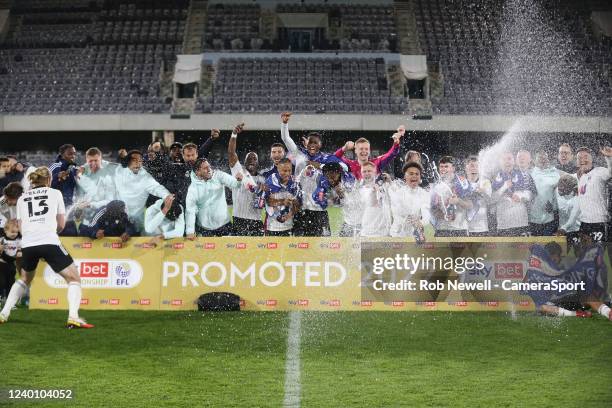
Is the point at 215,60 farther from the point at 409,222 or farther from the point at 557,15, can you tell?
the point at 409,222

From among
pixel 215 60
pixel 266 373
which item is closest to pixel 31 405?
pixel 266 373

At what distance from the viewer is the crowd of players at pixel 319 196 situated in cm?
959

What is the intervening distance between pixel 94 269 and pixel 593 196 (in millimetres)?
6076

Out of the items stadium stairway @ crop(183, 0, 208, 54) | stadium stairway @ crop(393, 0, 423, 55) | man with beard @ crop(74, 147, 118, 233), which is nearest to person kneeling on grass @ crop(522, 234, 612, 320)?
man with beard @ crop(74, 147, 118, 233)

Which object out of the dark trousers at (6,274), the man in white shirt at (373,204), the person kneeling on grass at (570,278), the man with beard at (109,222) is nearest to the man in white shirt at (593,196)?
the person kneeling on grass at (570,278)

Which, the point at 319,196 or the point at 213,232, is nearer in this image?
the point at 319,196

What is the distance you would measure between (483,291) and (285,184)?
2.60 m

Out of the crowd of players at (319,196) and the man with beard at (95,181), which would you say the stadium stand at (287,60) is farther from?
the man with beard at (95,181)

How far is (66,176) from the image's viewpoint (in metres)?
10.3

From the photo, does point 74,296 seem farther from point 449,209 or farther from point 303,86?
point 303,86

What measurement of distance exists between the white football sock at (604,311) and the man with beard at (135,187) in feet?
17.1

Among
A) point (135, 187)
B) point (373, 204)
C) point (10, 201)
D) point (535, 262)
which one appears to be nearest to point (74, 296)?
point (10, 201)

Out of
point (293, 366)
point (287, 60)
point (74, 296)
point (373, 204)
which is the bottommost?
point (293, 366)

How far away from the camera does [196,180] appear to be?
9734 millimetres
